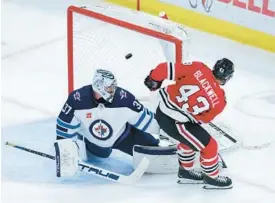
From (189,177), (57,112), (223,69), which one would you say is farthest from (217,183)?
(57,112)

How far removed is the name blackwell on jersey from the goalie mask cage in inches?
9.3

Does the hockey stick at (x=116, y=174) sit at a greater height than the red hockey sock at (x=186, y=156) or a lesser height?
lesser

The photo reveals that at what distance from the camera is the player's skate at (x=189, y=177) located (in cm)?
451

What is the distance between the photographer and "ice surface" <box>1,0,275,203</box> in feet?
14.6

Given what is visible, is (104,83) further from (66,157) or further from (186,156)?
(186,156)

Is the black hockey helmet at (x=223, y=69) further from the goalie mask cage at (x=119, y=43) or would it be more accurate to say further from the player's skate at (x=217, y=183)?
the player's skate at (x=217, y=183)

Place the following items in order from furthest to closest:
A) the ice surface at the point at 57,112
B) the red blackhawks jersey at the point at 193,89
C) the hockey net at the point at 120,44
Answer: the hockey net at the point at 120,44
the ice surface at the point at 57,112
the red blackhawks jersey at the point at 193,89

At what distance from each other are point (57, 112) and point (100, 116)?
0.72 meters

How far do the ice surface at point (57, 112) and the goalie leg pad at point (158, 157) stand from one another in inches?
1.5

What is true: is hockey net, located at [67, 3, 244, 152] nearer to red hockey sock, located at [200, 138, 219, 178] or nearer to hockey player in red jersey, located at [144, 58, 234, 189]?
hockey player in red jersey, located at [144, 58, 234, 189]

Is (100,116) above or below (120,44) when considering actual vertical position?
below

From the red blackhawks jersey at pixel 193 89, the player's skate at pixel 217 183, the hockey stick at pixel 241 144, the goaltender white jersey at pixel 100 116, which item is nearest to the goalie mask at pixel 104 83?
the goaltender white jersey at pixel 100 116

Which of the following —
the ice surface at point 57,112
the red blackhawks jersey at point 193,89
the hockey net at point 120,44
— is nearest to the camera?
the red blackhawks jersey at point 193,89

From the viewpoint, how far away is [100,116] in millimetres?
4473
